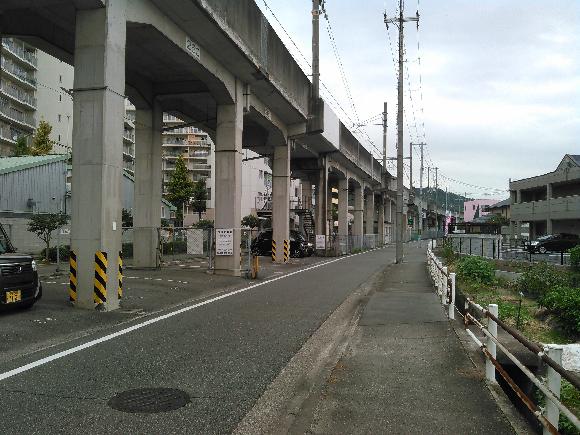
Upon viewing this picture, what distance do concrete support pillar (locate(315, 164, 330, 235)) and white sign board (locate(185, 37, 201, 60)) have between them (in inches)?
851

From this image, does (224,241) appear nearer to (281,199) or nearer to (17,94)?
(281,199)

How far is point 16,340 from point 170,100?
15826mm

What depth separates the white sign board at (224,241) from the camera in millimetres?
19500

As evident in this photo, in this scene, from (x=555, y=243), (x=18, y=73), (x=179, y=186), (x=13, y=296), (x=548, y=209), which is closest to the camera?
(x=13, y=296)

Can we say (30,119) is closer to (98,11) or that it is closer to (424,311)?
(98,11)

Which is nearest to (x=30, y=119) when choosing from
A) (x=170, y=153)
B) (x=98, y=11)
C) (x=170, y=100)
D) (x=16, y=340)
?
(x=170, y=153)

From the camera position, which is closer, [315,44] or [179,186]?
[315,44]

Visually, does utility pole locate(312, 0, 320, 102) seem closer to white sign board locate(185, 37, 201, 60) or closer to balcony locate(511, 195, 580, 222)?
→ white sign board locate(185, 37, 201, 60)

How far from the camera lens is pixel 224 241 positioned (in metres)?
19.5

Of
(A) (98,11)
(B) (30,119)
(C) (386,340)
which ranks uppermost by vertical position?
(B) (30,119)

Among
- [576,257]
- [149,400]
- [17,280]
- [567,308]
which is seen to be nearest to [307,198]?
[576,257]

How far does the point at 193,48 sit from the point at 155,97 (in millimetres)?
6322

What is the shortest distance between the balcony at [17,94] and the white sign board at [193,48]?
148 ft

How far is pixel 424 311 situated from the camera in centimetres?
1123
